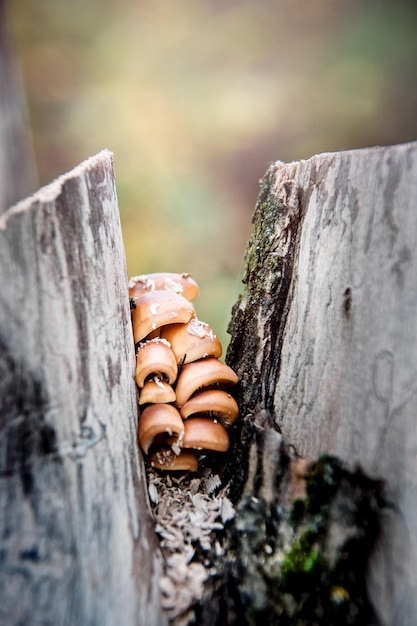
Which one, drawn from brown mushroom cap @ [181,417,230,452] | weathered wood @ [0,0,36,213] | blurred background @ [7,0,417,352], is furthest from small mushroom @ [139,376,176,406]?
blurred background @ [7,0,417,352]

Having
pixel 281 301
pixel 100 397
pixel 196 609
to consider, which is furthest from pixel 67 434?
pixel 281 301

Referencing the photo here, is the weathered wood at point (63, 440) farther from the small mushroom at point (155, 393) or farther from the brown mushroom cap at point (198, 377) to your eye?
the brown mushroom cap at point (198, 377)

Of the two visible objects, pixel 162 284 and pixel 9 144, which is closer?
pixel 162 284

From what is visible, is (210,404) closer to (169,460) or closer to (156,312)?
(169,460)

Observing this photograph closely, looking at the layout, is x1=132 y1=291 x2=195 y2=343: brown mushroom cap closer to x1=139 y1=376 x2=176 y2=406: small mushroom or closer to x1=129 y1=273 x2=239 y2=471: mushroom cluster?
x1=129 y1=273 x2=239 y2=471: mushroom cluster

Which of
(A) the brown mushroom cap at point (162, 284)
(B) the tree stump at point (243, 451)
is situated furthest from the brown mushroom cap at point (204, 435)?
(A) the brown mushroom cap at point (162, 284)

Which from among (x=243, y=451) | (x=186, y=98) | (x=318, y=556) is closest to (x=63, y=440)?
(x=243, y=451)

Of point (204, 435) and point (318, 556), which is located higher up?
point (204, 435)
